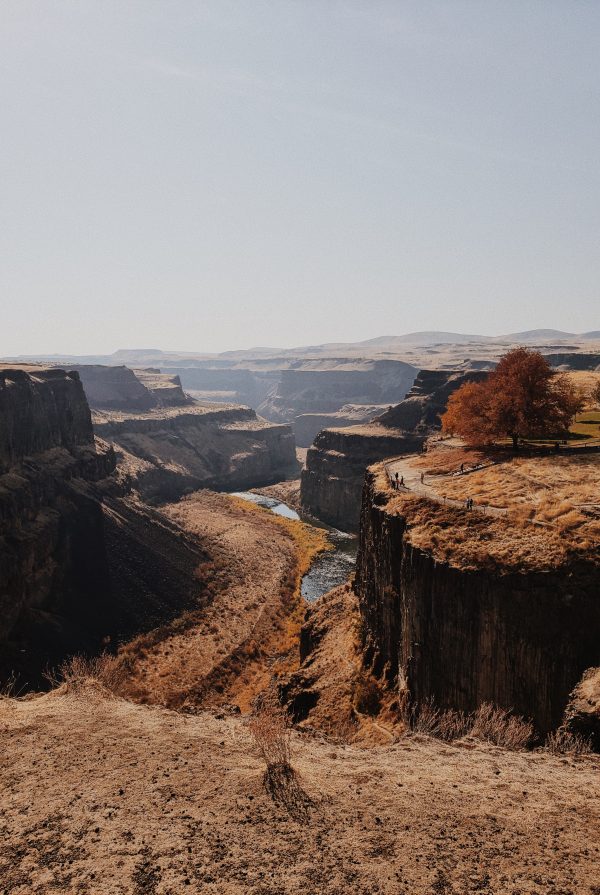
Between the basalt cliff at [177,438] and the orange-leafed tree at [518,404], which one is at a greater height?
the orange-leafed tree at [518,404]

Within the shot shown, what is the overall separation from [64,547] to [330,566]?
29676 mm

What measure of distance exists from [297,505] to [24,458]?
176ft

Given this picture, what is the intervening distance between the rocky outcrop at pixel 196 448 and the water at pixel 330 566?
83.7 ft

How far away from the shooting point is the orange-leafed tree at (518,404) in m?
35.0

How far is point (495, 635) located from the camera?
20609mm

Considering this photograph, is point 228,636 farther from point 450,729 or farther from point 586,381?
point 586,381

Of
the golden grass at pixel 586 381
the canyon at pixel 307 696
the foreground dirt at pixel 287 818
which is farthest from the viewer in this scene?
the golden grass at pixel 586 381

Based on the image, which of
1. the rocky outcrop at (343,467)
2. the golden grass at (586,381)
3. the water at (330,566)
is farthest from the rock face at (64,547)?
the golden grass at (586,381)

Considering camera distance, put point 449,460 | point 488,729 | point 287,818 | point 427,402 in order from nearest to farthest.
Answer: point 287,818
point 488,729
point 449,460
point 427,402

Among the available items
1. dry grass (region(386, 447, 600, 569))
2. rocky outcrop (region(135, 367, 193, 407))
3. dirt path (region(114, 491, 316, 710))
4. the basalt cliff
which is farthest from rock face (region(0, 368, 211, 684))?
rocky outcrop (region(135, 367, 193, 407))

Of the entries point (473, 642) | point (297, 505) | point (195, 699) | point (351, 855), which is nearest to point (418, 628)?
point (473, 642)

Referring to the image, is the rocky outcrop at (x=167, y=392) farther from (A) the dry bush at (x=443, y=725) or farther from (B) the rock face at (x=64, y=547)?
(A) the dry bush at (x=443, y=725)

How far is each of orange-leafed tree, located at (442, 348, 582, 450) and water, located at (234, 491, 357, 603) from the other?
2655 centimetres

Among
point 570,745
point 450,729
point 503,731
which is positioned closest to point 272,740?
point 450,729
